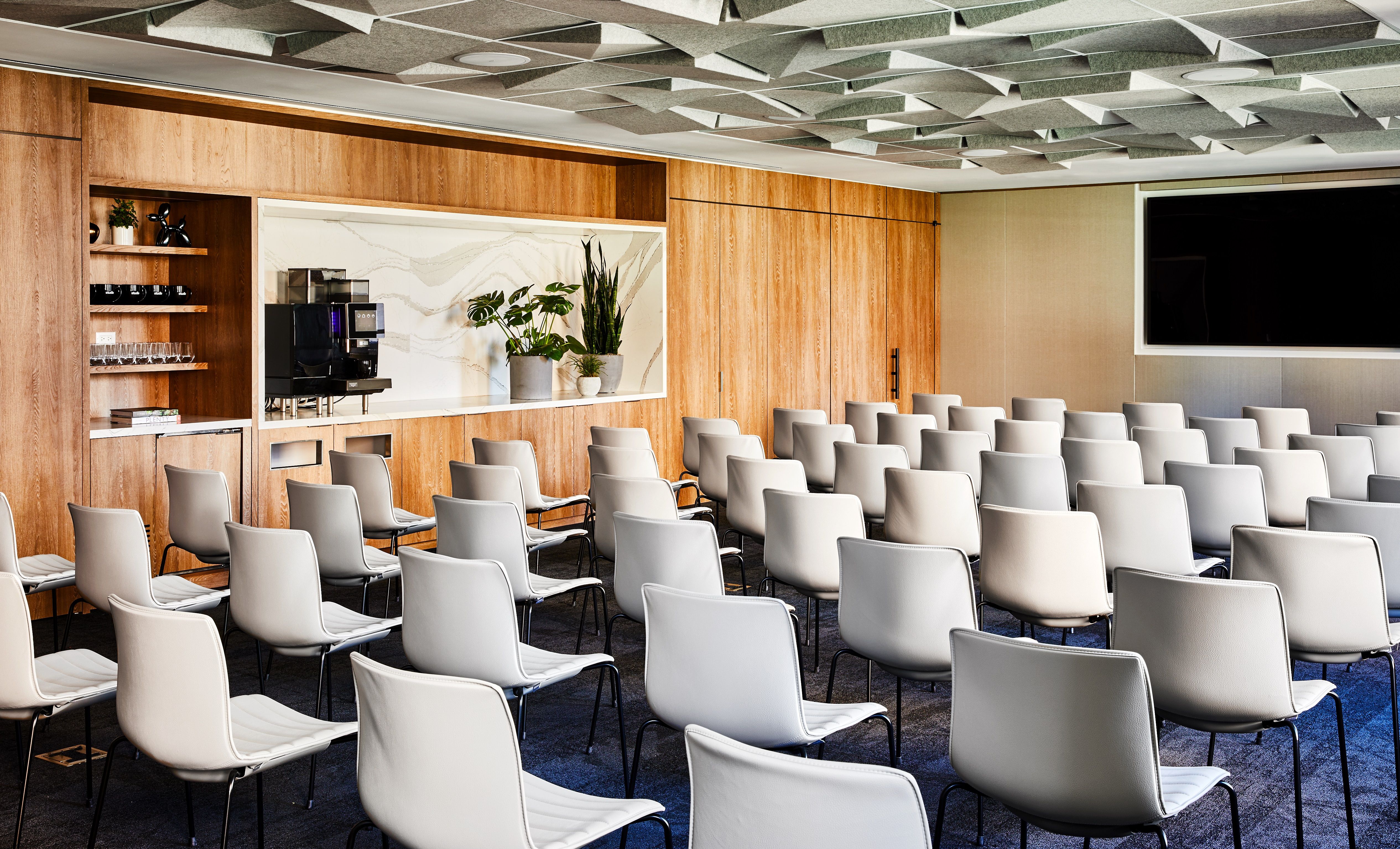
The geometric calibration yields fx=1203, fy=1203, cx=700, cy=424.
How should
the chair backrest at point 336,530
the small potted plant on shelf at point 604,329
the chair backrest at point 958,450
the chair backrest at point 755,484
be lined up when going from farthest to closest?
the small potted plant on shelf at point 604,329 < the chair backrest at point 958,450 < the chair backrest at point 755,484 < the chair backrest at point 336,530

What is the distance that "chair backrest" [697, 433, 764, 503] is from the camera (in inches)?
309

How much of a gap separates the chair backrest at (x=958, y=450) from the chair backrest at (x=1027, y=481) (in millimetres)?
930

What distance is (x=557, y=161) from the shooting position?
Answer: 10539 mm

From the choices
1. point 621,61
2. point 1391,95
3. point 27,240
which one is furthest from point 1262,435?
point 27,240

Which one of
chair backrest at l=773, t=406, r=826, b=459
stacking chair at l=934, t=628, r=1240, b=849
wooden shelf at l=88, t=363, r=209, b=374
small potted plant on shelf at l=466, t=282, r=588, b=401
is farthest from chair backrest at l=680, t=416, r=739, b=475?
stacking chair at l=934, t=628, r=1240, b=849

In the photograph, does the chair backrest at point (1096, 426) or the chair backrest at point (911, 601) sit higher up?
the chair backrest at point (1096, 426)

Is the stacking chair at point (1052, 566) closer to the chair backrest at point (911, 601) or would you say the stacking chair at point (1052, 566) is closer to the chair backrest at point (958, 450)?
the chair backrest at point (911, 601)

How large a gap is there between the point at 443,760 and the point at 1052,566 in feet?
9.23

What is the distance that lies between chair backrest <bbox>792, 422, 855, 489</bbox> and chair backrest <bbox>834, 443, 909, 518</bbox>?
3.51 ft

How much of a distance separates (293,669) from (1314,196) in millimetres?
10903

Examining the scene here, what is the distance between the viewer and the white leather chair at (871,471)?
714 cm

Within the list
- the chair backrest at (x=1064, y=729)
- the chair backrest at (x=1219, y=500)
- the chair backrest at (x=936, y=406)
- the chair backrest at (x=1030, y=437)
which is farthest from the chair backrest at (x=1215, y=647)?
the chair backrest at (x=936, y=406)

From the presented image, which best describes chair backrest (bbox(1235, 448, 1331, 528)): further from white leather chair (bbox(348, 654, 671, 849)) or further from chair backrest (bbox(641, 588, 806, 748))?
white leather chair (bbox(348, 654, 671, 849))

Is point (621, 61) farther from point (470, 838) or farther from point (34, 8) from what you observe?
point (470, 838)
